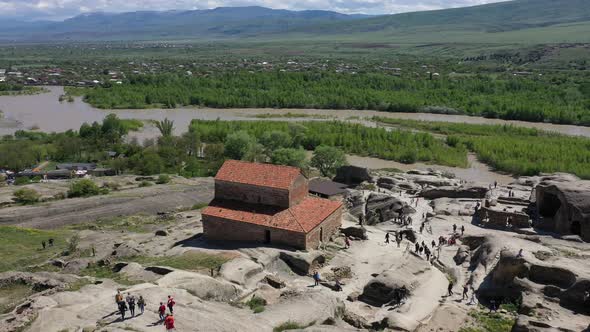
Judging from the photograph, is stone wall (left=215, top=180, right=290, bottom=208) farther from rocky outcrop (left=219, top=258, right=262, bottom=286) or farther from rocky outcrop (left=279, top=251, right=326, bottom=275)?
rocky outcrop (left=219, top=258, right=262, bottom=286)

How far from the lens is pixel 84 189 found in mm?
53500

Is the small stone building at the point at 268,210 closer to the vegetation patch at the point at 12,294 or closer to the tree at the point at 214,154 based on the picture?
the vegetation patch at the point at 12,294

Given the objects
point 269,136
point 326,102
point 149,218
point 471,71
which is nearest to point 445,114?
point 326,102

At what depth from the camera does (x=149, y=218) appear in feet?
154

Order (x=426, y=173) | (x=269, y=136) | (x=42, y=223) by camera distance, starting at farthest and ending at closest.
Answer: (x=269, y=136)
(x=426, y=173)
(x=42, y=223)

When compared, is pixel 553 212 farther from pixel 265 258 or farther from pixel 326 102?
pixel 326 102

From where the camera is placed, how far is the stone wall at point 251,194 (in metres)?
36.3

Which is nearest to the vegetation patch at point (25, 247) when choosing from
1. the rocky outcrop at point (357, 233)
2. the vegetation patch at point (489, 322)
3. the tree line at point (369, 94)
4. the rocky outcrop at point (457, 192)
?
the rocky outcrop at point (357, 233)

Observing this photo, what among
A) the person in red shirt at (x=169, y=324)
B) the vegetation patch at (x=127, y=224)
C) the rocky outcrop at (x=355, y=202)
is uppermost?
the person in red shirt at (x=169, y=324)

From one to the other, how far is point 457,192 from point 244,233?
23.5 metres

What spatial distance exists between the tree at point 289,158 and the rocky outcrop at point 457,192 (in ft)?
52.1

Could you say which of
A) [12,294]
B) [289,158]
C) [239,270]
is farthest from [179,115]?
[12,294]

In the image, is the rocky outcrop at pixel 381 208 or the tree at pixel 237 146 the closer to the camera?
the rocky outcrop at pixel 381 208

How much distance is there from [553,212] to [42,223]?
4100 centimetres
